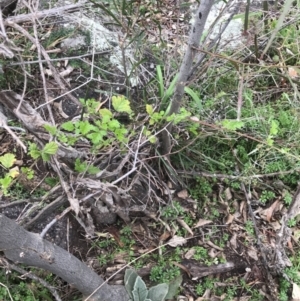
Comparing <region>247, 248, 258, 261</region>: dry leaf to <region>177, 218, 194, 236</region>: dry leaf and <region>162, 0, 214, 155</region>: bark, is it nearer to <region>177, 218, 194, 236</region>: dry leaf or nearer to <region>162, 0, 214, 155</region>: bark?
<region>177, 218, 194, 236</region>: dry leaf

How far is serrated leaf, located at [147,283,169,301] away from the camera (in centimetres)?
218

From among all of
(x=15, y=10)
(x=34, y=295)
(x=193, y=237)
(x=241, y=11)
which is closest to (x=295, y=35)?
(x=241, y=11)

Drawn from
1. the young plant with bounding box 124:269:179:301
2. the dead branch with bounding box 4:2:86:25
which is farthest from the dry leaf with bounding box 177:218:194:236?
the dead branch with bounding box 4:2:86:25

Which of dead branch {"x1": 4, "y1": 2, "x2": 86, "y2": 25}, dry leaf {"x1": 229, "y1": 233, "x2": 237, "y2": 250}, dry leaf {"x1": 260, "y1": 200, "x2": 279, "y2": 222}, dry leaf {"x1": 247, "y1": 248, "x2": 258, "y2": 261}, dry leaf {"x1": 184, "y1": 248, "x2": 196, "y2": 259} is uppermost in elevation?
dead branch {"x1": 4, "y1": 2, "x2": 86, "y2": 25}

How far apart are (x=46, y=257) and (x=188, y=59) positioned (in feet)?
3.41

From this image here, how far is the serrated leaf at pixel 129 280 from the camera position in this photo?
2.19m

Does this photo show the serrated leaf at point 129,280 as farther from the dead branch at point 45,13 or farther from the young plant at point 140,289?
the dead branch at point 45,13

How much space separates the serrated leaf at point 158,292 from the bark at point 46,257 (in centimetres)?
17

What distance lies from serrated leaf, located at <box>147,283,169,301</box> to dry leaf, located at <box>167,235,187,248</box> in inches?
13.9

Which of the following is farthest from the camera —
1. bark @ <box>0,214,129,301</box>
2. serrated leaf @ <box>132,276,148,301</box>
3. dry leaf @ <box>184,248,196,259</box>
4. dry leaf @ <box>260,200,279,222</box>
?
dry leaf @ <box>260,200,279,222</box>

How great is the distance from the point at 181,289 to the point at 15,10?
1.92 metres

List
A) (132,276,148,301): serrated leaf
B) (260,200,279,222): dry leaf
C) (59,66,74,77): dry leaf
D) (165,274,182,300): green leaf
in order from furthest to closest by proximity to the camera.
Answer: (59,66,74,77): dry leaf
(260,200,279,222): dry leaf
(165,274,182,300): green leaf
(132,276,148,301): serrated leaf

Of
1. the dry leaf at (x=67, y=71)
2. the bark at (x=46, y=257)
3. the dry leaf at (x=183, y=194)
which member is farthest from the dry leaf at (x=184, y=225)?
the dry leaf at (x=67, y=71)

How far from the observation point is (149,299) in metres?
2.13
